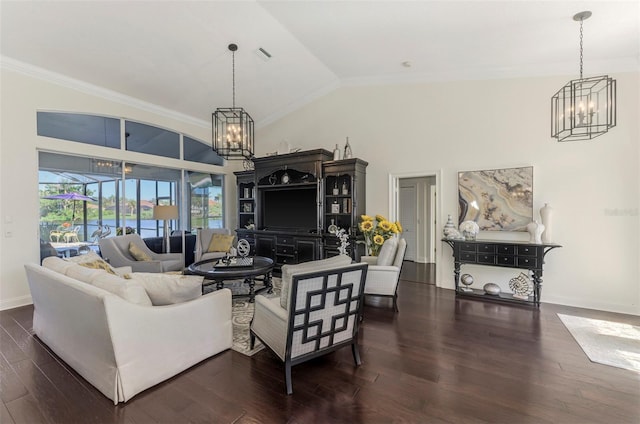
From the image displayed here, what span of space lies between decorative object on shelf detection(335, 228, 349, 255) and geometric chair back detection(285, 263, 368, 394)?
2.45 meters

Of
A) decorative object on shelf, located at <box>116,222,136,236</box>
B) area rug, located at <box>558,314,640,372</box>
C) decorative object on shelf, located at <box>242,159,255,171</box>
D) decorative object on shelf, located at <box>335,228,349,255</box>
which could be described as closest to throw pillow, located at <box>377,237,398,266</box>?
decorative object on shelf, located at <box>335,228,349,255</box>

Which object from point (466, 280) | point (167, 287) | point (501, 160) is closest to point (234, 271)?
point (167, 287)

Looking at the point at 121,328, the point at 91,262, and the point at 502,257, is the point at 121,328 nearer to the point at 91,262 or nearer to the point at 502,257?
the point at 91,262

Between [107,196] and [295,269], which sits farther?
[107,196]

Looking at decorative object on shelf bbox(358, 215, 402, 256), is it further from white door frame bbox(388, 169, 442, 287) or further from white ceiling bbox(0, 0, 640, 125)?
white ceiling bbox(0, 0, 640, 125)

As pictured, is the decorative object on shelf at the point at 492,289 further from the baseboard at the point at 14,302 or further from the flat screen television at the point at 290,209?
the baseboard at the point at 14,302

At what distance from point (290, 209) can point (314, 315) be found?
4347mm

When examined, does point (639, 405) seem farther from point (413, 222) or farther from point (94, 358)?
point (413, 222)

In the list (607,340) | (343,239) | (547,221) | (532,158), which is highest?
(532,158)

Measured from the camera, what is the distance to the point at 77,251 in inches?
188

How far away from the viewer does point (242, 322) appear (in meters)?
3.44

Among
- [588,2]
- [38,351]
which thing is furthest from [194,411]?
[588,2]

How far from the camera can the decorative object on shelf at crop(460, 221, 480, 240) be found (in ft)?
15.0

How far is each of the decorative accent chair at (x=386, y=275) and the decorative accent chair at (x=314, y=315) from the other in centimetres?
150
